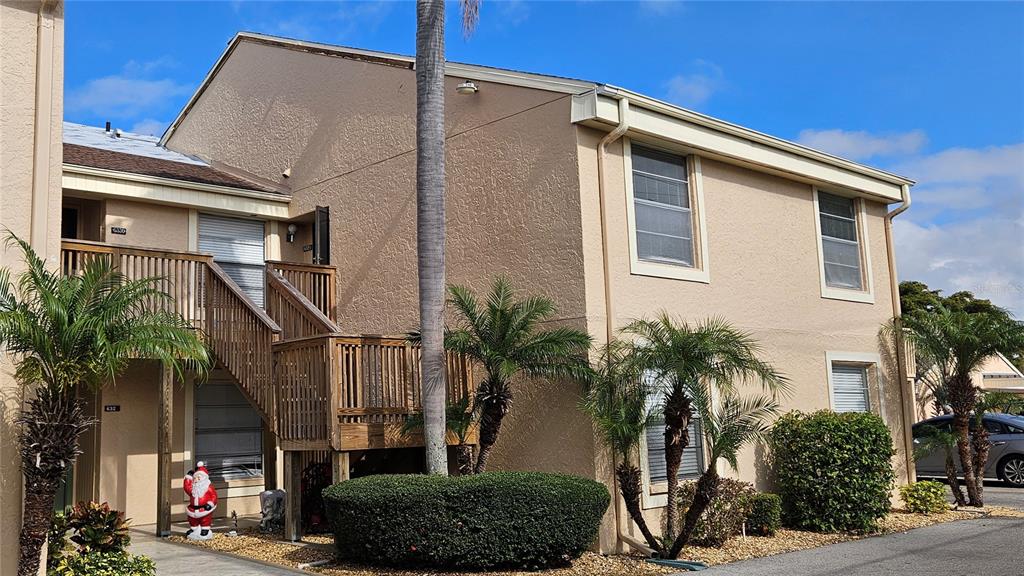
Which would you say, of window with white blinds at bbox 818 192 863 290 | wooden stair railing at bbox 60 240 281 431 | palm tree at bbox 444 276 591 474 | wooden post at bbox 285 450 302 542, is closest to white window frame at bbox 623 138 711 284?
palm tree at bbox 444 276 591 474

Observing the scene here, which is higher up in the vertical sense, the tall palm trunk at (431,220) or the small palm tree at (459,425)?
the tall palm trunk at (431,220)

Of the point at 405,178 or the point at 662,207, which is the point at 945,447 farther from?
the point at 405,178

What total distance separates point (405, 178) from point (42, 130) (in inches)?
241

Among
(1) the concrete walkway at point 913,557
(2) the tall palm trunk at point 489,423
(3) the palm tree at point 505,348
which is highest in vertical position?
(3) the palm tree at point 505,348

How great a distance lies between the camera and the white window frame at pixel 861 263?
1453 centimetres

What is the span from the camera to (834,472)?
12.2m

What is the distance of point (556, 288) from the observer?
36.9ft

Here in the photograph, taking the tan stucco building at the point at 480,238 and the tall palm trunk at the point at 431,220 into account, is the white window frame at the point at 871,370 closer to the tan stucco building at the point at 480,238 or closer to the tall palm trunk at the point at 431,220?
the tan stucco building at the point at 480,238

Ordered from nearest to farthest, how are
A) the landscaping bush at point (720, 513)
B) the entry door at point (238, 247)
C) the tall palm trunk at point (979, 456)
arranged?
the landscaping bush at point (720, 513) < the tall palm trunk at point (979, 456) < the entry door at point (238, 247)

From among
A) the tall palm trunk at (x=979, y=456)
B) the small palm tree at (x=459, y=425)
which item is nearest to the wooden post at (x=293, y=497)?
the small palm tree at (x=459, y=425)

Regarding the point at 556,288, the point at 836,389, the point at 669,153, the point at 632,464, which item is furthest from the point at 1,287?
the point at 836,389

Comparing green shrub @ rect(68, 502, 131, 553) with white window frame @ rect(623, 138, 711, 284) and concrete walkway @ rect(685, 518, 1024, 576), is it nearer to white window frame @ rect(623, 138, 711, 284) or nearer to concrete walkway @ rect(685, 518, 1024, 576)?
concrete walkway @ rect(685, 518, 1024, 576)

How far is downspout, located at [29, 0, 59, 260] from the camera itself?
8000 mm

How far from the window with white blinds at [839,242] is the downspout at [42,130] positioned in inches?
448
